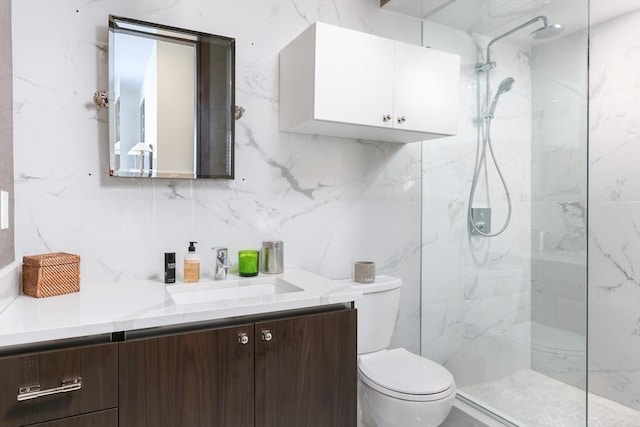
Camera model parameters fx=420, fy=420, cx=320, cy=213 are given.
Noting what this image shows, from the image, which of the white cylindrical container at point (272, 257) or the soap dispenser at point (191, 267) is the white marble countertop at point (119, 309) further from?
the white cylindrical container at point (272, 257)

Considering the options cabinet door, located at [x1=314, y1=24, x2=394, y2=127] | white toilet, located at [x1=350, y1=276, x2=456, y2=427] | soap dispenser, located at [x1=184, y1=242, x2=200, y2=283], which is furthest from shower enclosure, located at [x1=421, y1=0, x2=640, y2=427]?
soap dispenser, located at [x1=184, y1=242, x2=200, y2=283]

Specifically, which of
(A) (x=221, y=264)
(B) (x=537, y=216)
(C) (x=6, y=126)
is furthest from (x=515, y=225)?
(C) (x=6, y=126)

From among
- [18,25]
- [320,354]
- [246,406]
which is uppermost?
[18,25]

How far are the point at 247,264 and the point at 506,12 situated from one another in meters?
1.67

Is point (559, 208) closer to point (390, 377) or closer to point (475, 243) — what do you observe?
point (475, 243)

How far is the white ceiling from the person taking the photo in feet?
5.65

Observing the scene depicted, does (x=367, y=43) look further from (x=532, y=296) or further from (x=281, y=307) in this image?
(x=532, y=296)

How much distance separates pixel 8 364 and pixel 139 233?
2.50 feet

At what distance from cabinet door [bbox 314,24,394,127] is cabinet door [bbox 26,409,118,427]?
123 cm

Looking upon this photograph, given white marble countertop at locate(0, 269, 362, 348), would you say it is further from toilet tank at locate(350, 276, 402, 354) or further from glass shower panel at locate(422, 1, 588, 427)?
glass shower panel at locate(422, 1, 588, 427)

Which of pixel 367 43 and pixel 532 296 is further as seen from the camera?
pixel 532 296

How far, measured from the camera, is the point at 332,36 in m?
1.73

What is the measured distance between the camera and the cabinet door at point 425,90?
6.28 feet

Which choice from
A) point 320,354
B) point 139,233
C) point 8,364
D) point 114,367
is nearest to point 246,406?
point 320,354
